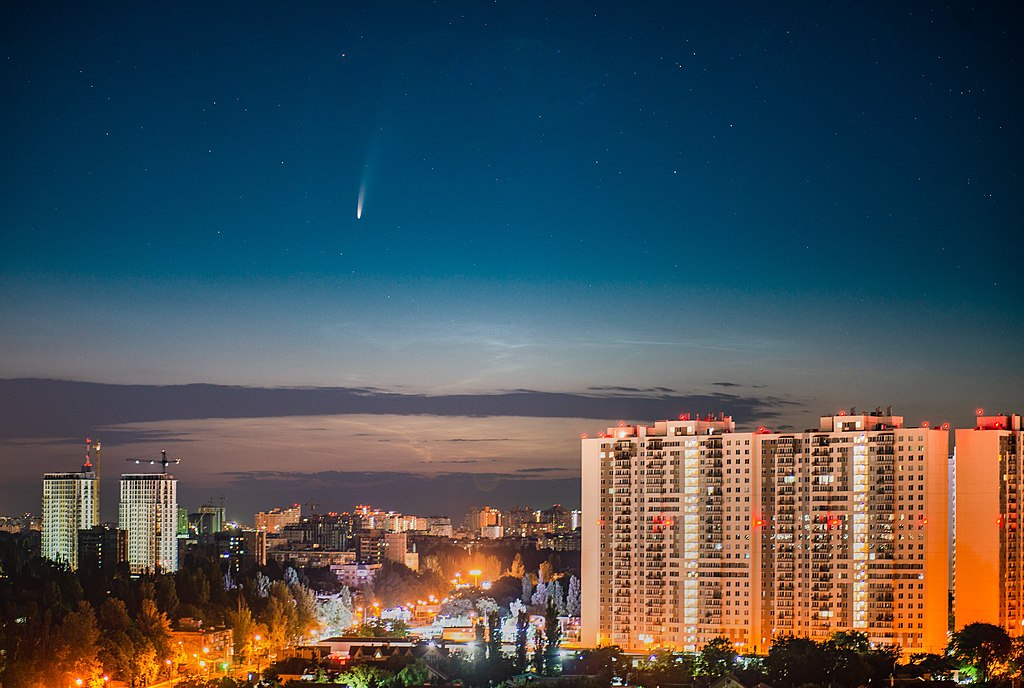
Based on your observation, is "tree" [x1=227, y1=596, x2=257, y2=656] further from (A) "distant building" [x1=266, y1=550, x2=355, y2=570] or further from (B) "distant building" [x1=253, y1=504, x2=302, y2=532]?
(B) "distant building" [x1=253, y1=504, x2=302, y2=532]

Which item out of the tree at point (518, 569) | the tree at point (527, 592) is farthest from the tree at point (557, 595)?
the tree at point (518, 569)

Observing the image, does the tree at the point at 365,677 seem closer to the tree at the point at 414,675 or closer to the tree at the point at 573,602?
the tree at the point at 414,675

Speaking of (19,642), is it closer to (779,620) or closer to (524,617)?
(524,617)

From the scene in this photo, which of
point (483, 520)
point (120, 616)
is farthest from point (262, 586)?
point (483, 520)

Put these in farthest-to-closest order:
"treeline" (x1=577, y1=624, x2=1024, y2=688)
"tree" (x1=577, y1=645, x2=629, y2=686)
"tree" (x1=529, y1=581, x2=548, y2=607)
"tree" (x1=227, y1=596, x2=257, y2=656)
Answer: "tree" (x1=529, y1=581, x2=548, y2=607)
"tree" (x1=227, y1=596, x2=257, y2=656)
"tree" (x1=577, y1=645, x2=629, y2=686)
"treeline" (x1=577, y1=624, x2=1024, y2=688)

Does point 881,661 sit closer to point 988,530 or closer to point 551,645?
point 988,530

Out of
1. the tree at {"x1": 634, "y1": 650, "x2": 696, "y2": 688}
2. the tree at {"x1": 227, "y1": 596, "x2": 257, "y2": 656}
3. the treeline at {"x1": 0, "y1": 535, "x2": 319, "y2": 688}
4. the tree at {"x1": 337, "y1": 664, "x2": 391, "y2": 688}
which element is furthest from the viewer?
the tree at {"x1": 227, "y1": 596, "x2": 257, "y2": 656}

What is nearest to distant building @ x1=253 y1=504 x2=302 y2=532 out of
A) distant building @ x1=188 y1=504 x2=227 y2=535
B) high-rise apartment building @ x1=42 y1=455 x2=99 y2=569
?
distant building @ x1=188 y1=504 x2=227 y2=535
